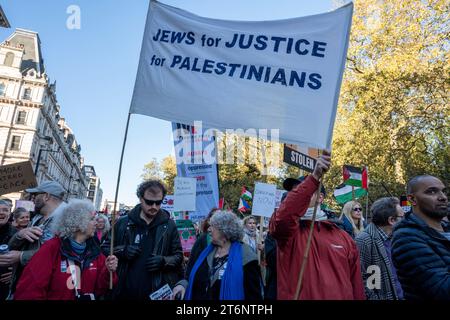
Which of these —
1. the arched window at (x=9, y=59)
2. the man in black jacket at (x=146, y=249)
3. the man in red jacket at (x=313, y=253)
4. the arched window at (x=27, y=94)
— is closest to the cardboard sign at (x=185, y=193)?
the man in black jacket at (x=146, y=249)

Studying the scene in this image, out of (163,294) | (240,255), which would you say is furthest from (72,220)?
(240,255)

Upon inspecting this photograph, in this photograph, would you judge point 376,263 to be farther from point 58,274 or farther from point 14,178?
point 14,178

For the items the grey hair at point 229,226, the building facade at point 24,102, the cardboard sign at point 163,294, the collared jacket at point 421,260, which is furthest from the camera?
the building facade at point 24,102

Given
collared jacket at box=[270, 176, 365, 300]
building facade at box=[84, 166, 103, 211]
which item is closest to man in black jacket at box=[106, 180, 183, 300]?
collared jacket at box=[270, 176, 365, 300]

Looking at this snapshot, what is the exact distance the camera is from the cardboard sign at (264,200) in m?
8.34

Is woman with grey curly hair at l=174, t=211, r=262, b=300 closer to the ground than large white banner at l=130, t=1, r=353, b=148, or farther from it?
closer to the ground

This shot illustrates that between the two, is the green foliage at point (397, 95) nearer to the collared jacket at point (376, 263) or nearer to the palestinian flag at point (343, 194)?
the palestinian flag at point (343, 194)

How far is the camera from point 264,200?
8414 millimetres

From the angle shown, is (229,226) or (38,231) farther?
(229,226)

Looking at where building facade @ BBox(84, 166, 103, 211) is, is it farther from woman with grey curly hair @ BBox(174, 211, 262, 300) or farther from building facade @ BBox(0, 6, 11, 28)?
woman with grey curly hair @ BBox(174, 211, 262, 300)

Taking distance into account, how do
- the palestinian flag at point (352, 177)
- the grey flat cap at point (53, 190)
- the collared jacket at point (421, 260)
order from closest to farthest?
the collared jacket at point (421, 260) → the grey flat cap at point (53, 190) → the palestinian flag at point (352, 177)

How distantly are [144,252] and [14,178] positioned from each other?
116 inches

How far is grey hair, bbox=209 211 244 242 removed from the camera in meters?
3.45

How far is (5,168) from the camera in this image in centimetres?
497
